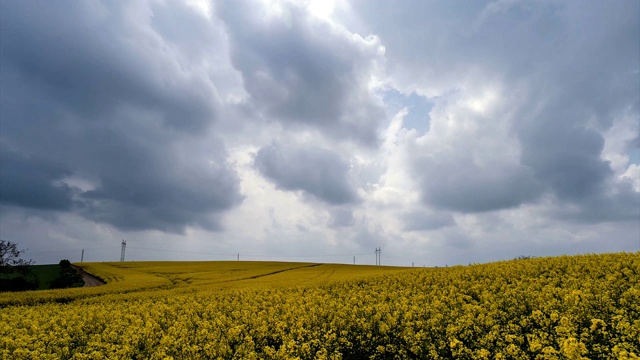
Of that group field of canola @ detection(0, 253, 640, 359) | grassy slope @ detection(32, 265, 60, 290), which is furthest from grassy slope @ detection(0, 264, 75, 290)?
field of canola @ detection(0, 253, 640, 359)

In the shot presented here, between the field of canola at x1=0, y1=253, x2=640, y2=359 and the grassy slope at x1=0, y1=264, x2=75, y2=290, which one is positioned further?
the grassy slope at x1=0, y1=264, x2=75, y2=290

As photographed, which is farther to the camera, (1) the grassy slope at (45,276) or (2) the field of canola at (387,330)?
(1) the grassy slope at (45,276)

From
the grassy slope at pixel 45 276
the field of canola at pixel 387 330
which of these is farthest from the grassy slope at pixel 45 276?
the field of canola at pixel 387 330

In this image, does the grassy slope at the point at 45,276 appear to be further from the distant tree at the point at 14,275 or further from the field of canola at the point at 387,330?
the field of canola at the point at 387,330

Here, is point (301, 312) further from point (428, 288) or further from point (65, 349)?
point (428, 288)

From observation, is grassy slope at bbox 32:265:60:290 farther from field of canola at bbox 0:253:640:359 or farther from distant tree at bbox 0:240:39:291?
field of canola at bbox 0:253:640:359

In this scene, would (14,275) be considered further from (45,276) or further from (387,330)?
(387,330)

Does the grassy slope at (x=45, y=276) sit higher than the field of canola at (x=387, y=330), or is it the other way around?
the field of canola at (x=387, y=330)

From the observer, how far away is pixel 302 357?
10961 millimetres

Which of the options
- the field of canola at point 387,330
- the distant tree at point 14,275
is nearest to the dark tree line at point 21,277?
the distant tree at point 14,275

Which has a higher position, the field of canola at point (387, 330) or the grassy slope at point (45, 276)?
the field of canola at point (387, 330)

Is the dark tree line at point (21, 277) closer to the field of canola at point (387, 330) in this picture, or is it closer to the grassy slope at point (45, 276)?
the grassy slope at point (45, 276)

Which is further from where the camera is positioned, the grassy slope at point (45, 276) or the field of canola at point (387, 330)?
the grassy slope at point (45, 276)

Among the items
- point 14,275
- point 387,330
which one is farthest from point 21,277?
point 387,330
